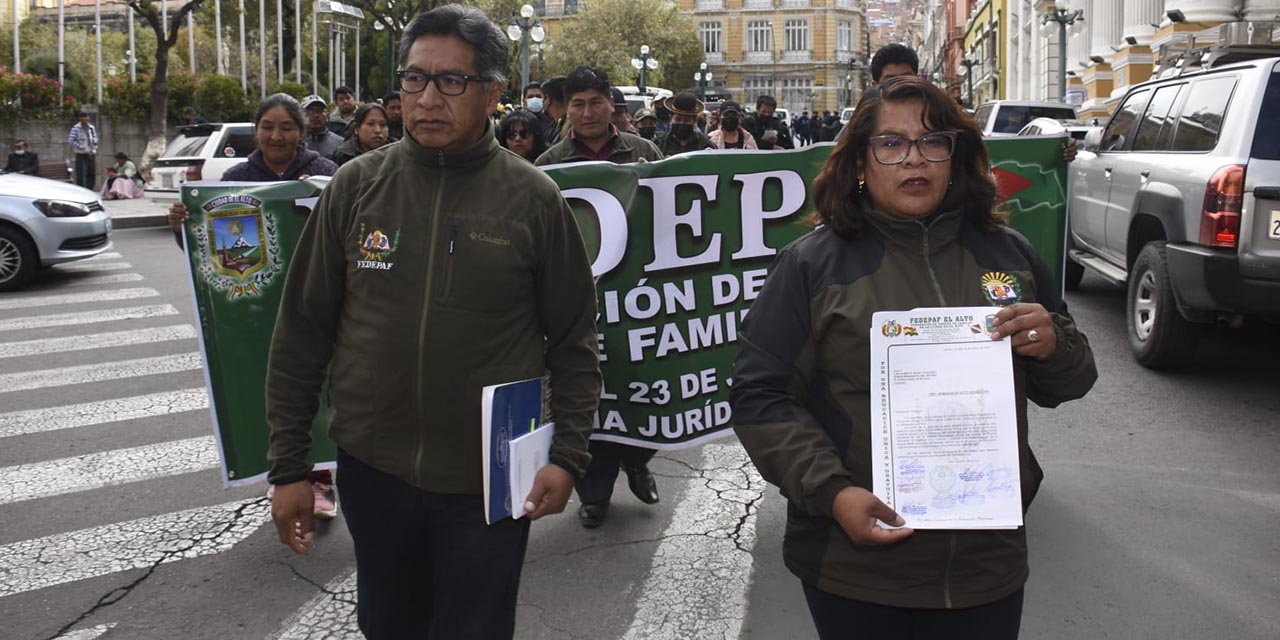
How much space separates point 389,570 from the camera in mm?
2572

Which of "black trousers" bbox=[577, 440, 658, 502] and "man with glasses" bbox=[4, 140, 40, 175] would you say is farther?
"man with glasses" bbox=[4, 140, 40, 175]

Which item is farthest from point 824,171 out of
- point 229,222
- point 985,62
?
point 985,62

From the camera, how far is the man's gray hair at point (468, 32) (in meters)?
2.55

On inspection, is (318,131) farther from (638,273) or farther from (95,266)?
(95,266)

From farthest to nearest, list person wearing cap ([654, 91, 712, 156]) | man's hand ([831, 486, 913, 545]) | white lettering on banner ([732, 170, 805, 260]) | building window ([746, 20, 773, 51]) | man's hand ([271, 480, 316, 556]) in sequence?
building window ([746, 20, 773, 51]), person wearing cap ([654, 91, 712, 156]), white lettering on banner ([732, 170, 805, 260]), man's hand ([271, 480, 316, 556]), man's hand ([831, 486, 913, 545])

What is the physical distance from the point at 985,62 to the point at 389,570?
6522 centimetres

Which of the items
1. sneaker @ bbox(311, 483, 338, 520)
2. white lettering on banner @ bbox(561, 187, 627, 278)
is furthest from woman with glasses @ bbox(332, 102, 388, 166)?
white lettering on banner @ bbox(561, 187, 627, 278)

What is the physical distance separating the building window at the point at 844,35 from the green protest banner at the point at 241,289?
9108 centimetres

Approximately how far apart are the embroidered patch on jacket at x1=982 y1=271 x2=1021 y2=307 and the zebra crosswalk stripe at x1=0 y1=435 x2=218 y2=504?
15.2ft

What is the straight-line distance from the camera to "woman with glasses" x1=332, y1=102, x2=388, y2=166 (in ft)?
22.7

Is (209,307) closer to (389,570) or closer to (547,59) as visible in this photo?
(389,570)

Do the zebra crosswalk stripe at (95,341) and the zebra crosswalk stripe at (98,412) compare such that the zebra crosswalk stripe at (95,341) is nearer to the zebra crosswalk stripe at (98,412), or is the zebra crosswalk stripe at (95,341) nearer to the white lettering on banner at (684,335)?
the zebra crosswalk stripe at (98,412)

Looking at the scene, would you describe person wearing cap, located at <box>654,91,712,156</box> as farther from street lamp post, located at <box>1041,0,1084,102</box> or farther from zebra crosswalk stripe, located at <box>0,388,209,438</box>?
street lamp post, located at <box>1041,0,1084,102</box>

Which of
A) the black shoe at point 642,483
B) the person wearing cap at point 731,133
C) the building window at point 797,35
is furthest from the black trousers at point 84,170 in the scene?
the building window at point 797,35
